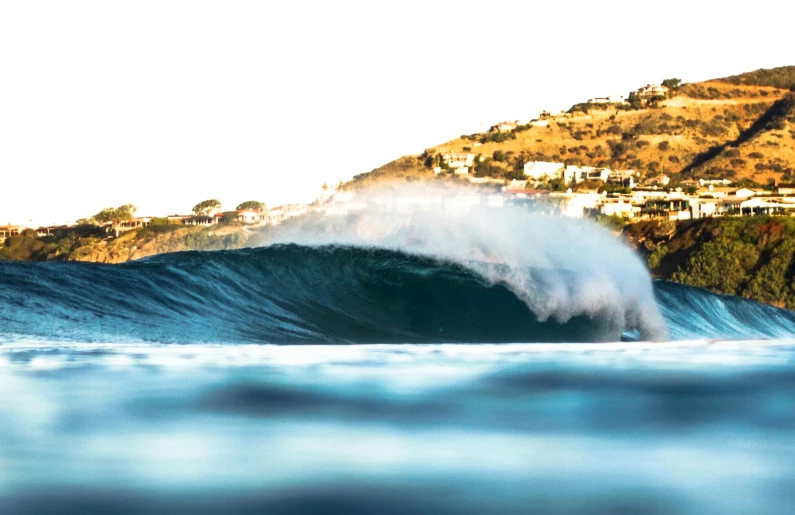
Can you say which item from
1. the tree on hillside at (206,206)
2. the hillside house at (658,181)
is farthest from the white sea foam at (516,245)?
the tree on hillside at (206,206)

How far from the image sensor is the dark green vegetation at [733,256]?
234ft

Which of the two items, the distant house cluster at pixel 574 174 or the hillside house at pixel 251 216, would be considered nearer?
the distant house cluster at pixel 574 174

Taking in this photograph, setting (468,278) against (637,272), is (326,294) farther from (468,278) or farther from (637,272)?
(637,272)

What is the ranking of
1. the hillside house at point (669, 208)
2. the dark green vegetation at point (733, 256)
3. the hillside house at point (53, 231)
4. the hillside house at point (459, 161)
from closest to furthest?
the dark green vegetation at point (733, 256) < the hillside house at point (669, 208) < the hillside house at point (459, 161) < the hillside house at point (53, 231)

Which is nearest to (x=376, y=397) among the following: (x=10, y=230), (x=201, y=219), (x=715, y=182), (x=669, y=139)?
(x=715, y=182)

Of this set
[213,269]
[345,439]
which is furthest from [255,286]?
[345,439]

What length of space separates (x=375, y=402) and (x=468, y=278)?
44.1 ft

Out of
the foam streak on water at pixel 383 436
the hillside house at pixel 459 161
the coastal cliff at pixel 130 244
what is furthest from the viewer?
the hillside house at pixel 459 161

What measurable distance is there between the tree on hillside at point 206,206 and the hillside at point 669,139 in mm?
26374

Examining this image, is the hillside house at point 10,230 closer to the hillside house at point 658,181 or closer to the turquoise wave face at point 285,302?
the hillside house at point 658,181

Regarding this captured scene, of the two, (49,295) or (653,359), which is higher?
(49,295)

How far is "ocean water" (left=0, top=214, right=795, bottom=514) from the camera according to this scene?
8.21 metres

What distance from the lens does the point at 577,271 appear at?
2534cm

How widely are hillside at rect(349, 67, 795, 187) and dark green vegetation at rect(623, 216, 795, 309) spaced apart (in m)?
56.8
